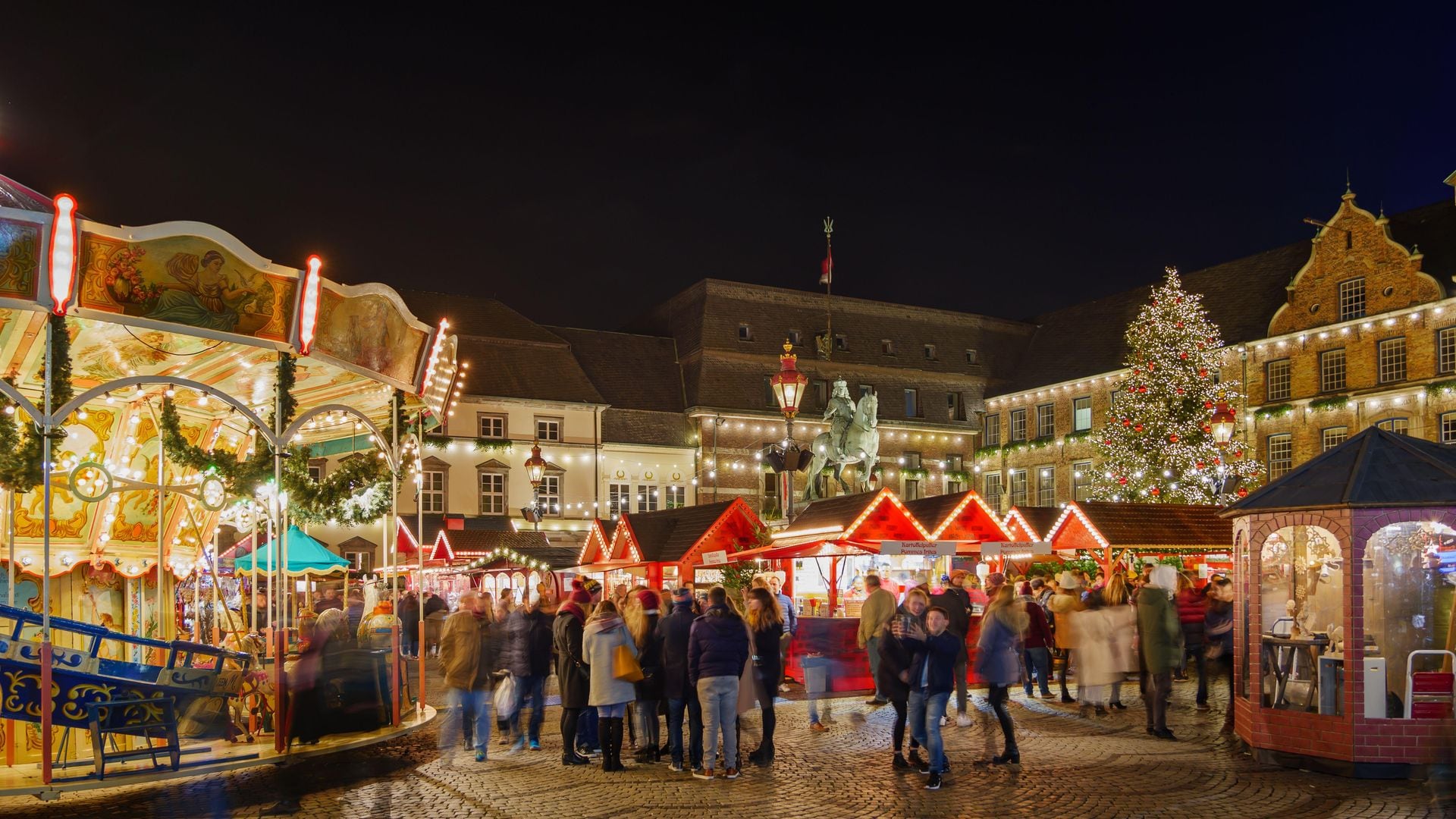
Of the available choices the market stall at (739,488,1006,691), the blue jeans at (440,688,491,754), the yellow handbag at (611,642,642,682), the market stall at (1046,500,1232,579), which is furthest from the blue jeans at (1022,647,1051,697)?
the market stall at (1046,500,1232,579)

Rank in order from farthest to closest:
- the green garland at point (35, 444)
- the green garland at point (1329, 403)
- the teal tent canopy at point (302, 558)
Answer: the green garland at point (1329, 403)
the teal tent canopy at point (302, 558)
the green garland at point (35, 444)

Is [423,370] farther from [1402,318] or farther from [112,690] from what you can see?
[1402,318]

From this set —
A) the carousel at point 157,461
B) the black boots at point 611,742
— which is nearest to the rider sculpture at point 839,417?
the carousel at point 157,461

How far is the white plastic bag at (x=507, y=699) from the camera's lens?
41.9 ft

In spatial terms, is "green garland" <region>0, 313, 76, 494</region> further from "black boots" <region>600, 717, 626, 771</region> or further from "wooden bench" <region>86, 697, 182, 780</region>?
"black boots" <region>600, 717, 626, 771</region>

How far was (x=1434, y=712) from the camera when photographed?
974cm

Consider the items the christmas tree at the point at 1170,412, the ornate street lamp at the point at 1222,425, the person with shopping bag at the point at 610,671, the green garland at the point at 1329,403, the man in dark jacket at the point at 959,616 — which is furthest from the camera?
the green garland at the point at 1329,403

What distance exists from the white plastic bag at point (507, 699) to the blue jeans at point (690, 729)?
7.30ft

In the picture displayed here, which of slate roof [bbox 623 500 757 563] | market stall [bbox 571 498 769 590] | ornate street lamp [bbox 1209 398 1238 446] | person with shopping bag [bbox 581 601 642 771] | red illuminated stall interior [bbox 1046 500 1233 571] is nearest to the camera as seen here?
person with shopping bag [bbox 581 601 642 771]

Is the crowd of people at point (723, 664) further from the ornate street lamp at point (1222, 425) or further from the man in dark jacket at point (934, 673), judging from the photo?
the ornate street lamp at point (1222, 425)

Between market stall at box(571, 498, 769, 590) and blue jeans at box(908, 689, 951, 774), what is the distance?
1174cm

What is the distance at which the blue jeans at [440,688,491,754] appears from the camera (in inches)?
463

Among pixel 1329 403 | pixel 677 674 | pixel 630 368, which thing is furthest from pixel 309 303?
pixel 630 368

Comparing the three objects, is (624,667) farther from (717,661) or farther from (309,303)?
(309,303)
